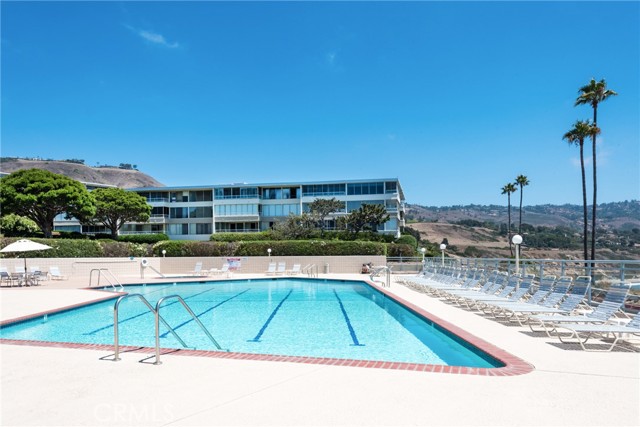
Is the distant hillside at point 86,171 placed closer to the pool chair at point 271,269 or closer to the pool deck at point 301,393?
the pool chair at point 271,269

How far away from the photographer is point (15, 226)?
1459 inches

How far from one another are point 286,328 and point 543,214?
149 metres

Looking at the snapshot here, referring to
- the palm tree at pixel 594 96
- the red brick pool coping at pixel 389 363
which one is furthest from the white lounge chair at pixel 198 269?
the palm tree at pixel 594 96

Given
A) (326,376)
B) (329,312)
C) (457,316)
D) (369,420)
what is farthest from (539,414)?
(329,312)

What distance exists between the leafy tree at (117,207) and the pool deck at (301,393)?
153 feet

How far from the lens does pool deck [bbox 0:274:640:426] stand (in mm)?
4277

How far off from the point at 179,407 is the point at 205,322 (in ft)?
28.0

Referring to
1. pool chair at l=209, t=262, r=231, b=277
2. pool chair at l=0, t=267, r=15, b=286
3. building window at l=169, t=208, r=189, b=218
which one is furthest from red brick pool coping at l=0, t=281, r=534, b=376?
building window at l=169, t=208, r=189, b=218

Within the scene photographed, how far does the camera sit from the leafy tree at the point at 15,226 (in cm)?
3641

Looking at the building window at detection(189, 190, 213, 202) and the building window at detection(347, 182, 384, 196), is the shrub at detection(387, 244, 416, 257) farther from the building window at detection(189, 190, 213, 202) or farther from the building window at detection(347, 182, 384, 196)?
the building window at detection(189, 190, 213, 202)

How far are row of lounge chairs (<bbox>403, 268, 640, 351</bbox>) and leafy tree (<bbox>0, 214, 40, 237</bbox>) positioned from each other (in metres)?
35.3

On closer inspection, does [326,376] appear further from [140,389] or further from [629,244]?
[629,244]

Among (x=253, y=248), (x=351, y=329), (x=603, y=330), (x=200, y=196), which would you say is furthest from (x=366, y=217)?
(x=603, y=330)

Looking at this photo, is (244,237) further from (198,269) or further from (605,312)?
(605,312)
